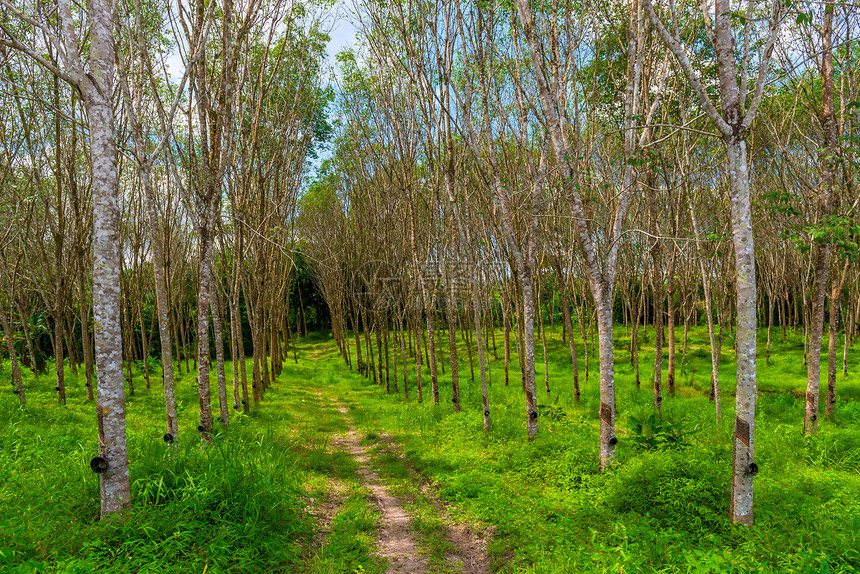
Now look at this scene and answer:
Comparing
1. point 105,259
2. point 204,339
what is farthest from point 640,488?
point 204,339

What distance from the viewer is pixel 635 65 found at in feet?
18.2

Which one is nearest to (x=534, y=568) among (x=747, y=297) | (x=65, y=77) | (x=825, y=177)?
(x=747, y=297)

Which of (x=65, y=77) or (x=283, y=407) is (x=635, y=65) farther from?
(x=283, y=407)

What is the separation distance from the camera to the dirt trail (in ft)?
14.1

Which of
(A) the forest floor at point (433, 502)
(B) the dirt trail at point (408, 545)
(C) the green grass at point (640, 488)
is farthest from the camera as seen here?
(B) the dirt trail at point (408, 545)

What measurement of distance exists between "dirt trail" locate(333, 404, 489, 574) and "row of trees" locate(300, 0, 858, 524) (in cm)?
232

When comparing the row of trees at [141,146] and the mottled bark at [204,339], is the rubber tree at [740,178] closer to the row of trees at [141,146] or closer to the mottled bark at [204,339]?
the row of trees at [141,146]

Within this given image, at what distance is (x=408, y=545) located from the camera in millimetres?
4719

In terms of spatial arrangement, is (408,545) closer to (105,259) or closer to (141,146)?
(105,259)

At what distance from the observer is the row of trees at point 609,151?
4180mm

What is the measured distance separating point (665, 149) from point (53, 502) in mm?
11815

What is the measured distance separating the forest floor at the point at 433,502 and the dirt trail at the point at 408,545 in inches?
0.9

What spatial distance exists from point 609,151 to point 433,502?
7907mm

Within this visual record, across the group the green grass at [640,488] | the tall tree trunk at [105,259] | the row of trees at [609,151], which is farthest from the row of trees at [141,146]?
the green grass at [640,488]
